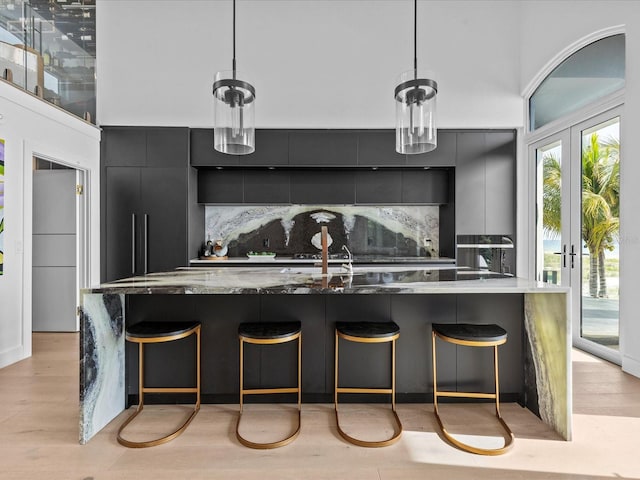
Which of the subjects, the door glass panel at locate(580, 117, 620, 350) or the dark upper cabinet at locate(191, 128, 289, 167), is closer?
the door glass panel at locate(580, 117, 620, 350)

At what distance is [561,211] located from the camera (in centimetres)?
442

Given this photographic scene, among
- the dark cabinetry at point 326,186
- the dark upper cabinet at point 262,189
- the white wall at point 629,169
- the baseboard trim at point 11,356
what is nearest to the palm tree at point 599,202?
the white wall at point 629,169

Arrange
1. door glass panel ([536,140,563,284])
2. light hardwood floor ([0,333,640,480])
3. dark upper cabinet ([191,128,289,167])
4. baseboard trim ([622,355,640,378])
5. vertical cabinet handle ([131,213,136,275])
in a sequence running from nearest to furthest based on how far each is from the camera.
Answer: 1. light hardwood floor ([0,333,640,480])
2. baseboard trim ([622,355,640,378])
3. door glass panel ([536,140,563,284])
4. vertical cabinet handle ([131,213,136,275])
5. dark upper cabinet ([191,128,289,167])

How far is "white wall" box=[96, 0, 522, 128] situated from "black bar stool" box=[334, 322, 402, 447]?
3.09 m

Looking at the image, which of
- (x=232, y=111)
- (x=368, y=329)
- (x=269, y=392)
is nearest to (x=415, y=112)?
(x=232, y=111)

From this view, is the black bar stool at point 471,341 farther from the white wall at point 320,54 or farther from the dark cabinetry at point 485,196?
the white wall at point 320,54

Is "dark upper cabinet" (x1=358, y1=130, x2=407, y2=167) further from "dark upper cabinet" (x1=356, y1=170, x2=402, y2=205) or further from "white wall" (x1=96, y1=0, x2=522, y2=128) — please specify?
"dark upper cabinet" (x1=356, y1=170, x2=402, y2=205)

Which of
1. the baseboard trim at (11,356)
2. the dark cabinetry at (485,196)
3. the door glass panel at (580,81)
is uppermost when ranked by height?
the door glass panel at (580,81)

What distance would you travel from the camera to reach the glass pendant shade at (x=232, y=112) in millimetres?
2459

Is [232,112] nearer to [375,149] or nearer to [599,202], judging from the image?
[375,149]

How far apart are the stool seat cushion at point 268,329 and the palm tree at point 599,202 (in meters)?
3.32

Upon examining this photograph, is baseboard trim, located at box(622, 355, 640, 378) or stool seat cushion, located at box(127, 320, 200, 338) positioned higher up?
stool seat cushion, located at box(127, 320, 200, 338)

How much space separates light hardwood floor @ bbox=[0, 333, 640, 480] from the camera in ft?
6.43

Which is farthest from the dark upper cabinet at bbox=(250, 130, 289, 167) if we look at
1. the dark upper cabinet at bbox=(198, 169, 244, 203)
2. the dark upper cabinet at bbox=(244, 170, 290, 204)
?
the dark upper cabinet at bbox=(198, 169, 244, 203)
